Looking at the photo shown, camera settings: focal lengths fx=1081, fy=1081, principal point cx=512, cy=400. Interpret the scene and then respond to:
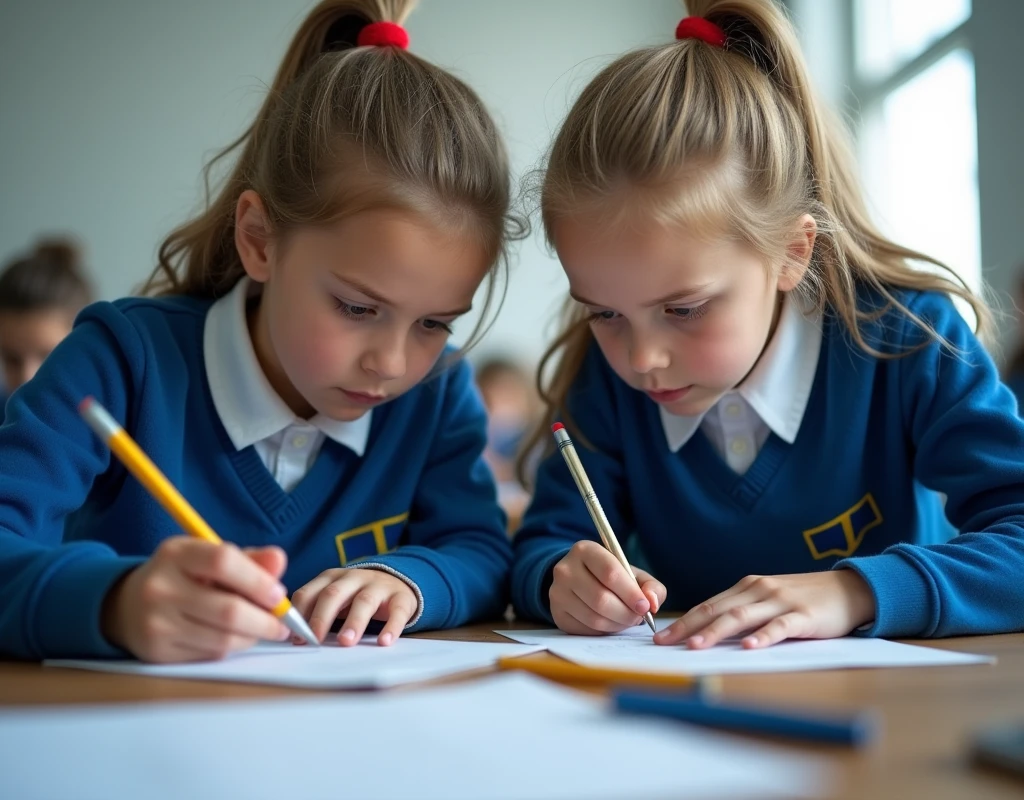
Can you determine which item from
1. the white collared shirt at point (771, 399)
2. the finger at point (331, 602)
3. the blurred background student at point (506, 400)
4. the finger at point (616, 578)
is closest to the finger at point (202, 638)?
the finger at point (331, 602)

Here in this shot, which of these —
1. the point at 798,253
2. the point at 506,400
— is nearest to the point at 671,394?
the point at 798,253

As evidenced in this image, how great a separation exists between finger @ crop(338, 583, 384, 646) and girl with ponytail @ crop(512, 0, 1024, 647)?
171 mm

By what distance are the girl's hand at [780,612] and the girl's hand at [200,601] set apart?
31 centimetres

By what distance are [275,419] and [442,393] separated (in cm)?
22

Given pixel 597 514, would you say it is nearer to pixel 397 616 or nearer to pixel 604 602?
pixel 604 602

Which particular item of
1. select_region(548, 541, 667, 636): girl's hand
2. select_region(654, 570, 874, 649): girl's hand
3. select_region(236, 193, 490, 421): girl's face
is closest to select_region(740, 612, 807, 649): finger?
select_region(654, 570, 874, 649): girl's hand

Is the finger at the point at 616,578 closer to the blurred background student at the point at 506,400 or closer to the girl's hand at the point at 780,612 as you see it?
the girl's hand at the point at 780,612

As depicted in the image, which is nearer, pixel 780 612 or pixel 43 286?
pixel 780 612

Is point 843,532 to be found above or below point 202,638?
below

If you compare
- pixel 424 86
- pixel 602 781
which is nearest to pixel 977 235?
pixel 424 86

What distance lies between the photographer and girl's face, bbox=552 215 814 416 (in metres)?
1.03

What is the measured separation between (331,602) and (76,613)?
194mm

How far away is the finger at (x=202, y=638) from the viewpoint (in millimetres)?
737

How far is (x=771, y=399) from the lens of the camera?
119 cm
